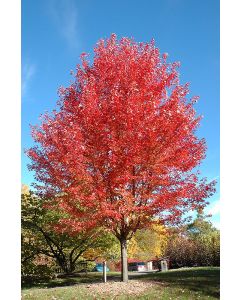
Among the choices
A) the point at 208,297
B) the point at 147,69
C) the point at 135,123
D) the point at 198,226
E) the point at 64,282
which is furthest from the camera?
the point at 198,226

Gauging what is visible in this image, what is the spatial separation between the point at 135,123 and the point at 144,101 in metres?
1.05

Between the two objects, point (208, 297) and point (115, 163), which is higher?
point (115, 163)

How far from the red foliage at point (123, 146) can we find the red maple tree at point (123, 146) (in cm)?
4

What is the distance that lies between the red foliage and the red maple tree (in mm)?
35

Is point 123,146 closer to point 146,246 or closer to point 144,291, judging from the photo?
point 144,291

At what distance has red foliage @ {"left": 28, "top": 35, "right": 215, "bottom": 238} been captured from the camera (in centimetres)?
1334

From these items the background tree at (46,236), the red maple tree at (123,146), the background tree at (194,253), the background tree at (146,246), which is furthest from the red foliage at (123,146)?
the background tree at (146,246)

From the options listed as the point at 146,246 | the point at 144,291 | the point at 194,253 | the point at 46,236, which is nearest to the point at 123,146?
the point at 144,291

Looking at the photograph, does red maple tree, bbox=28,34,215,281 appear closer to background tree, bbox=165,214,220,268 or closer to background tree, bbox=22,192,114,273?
background tree, bbox=22,192,114,273

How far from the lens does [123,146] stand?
13328 millimetres

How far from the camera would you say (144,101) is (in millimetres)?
13781

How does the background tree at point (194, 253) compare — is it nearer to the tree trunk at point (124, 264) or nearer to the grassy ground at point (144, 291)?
the tree trunk at point (124, 264)
